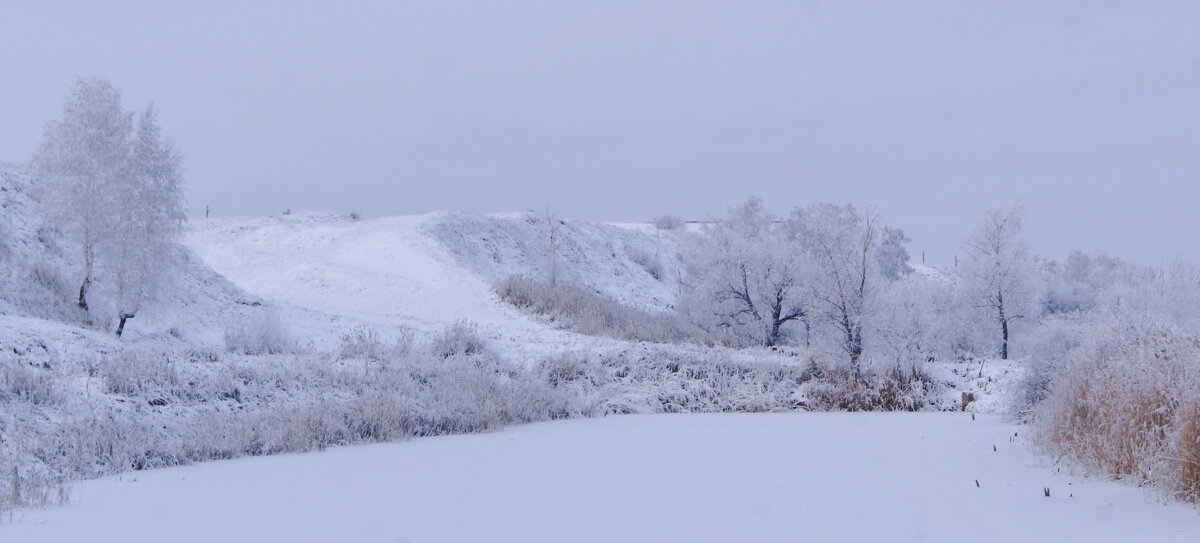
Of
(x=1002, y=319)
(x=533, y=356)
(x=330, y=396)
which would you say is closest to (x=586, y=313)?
(x=533, y=356)

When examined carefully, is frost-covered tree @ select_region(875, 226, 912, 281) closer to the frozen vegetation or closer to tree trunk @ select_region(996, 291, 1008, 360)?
the frozen vegetation

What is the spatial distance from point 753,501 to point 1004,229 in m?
33.2

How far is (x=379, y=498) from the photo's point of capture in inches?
337

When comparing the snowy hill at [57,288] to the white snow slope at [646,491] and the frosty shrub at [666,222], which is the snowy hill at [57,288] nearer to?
the white snow slope at [646,491]

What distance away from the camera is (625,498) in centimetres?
854

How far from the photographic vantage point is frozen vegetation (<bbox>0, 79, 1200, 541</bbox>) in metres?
9.12

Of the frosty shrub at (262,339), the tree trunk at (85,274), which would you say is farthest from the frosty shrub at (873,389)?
the tree trunk at (85,274)

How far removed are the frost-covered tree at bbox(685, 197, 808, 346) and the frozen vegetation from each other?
10 centimetres

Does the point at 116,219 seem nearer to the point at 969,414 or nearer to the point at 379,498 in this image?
the point at 379,498

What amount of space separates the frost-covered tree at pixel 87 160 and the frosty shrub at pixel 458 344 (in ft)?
33.0

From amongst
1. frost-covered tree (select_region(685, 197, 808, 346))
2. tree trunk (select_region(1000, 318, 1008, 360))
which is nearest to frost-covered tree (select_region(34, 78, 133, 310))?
frost-covered tree (select_region(685, 197, 808, 346))

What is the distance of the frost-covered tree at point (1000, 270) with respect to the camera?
120 ft

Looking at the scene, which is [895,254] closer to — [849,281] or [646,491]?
[849,281]

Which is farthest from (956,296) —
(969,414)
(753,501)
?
(753,501)
